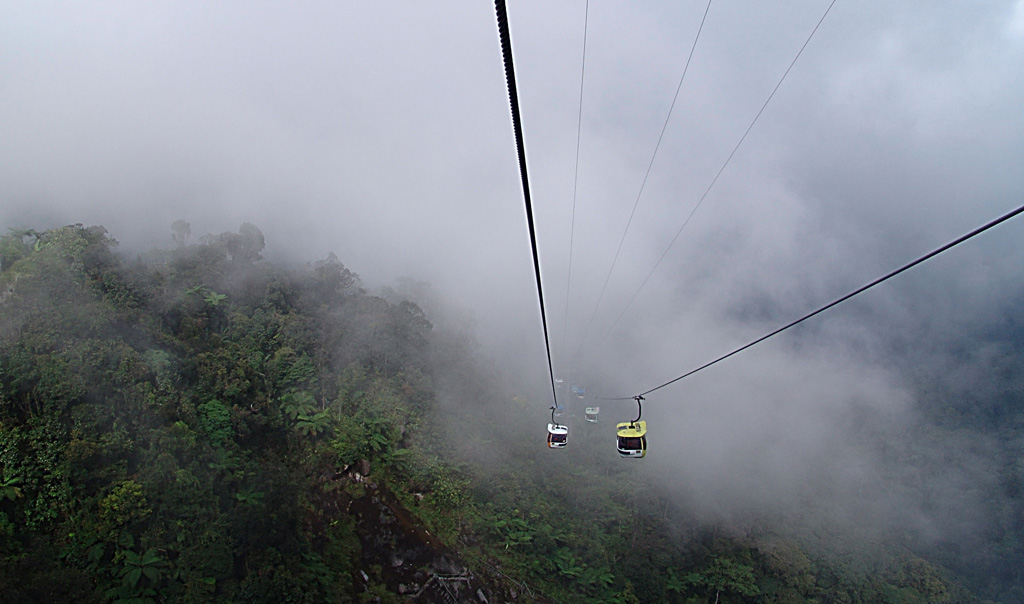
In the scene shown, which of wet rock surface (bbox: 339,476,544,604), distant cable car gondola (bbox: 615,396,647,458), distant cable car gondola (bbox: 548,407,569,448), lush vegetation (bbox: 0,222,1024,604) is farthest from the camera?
distant cable car gondola (bbox: 548,407,569,448)

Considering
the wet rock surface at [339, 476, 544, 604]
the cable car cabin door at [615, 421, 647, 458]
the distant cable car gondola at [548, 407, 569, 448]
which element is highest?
the distant cable car gondola at [548, 407, 569, 448]

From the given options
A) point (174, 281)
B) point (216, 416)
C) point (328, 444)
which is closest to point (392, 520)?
point (328, 444)

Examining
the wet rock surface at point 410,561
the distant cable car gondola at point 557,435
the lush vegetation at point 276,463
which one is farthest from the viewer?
the distant cable car gondola at point 557,435

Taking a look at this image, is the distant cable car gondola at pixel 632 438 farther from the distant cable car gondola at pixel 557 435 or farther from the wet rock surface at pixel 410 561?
the wet rock surface at pixel 410 561

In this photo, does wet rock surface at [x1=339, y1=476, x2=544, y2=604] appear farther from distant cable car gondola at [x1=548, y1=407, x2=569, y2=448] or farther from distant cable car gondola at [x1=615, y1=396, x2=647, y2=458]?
distant cable car gondola at [x1=615, y1=396, x2=647, y2=458]

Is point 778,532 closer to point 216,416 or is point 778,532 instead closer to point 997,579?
point 997,579

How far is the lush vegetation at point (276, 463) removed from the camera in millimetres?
14008

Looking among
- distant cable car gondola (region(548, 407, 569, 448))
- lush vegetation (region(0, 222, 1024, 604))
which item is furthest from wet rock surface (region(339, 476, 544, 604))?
distant cable car gondola (region(548, 407, 569, 448))

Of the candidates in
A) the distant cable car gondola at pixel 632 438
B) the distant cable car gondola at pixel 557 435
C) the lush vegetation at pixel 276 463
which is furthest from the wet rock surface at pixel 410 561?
the distant cable car gondola at pixel 632 438

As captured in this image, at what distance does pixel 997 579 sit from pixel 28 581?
48.9 metres

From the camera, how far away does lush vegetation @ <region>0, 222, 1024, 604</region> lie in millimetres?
14008

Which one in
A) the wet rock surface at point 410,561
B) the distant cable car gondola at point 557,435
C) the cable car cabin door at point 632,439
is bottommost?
the wet rock surface at point 410,561

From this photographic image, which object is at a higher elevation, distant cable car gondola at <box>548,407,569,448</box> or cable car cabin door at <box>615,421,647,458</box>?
distant cable car gondola at <box>548,407,569,448</box>

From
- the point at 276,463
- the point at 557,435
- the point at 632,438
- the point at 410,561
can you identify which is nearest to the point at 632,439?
the point at 632,438
